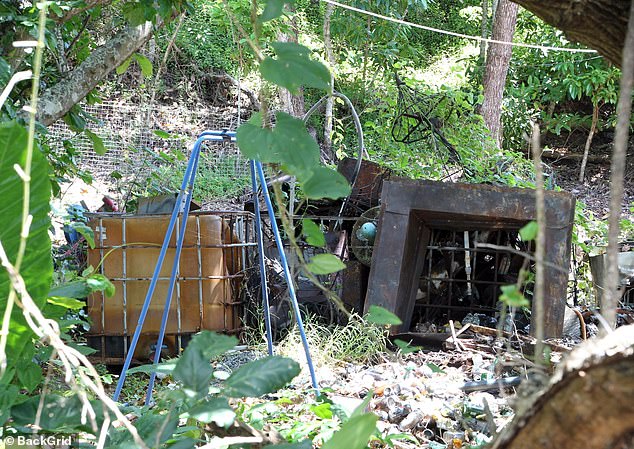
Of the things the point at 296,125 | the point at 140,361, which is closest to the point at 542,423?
the point at 296,125

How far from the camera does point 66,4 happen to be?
326 centimetres

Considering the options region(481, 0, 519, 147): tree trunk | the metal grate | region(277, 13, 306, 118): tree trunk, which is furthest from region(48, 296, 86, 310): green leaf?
region(481, 0, 519, 147): tree trunk

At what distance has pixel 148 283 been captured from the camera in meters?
5.20

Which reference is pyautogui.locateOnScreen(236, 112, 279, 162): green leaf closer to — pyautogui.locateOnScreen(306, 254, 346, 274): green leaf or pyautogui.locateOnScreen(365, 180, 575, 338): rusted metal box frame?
pyautogui.locateOnScreen(306, 254, 346, 274): green leaf

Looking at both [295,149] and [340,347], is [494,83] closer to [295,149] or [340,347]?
[340,347]

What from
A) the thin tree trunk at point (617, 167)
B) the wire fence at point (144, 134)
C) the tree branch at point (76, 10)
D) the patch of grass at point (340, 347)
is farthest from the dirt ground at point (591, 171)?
the thin tree trunk at point (617, 167)

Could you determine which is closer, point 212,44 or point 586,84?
point 586,84

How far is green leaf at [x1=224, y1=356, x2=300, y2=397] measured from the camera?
122 cm

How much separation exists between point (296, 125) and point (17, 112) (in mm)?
2562

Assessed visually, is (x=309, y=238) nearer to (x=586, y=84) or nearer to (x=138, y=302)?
(x=138, y=302)

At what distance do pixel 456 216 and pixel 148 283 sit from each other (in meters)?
2.29

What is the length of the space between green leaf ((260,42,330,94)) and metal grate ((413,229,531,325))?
4.45m

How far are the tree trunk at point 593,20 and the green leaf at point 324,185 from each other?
1.35 feet

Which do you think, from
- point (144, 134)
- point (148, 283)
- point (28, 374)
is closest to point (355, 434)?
point (28, 374)
